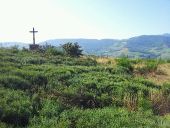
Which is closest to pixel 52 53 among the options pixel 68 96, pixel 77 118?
pixel 68 96

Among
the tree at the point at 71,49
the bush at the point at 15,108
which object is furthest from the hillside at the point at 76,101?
the tree at the point at 71,49

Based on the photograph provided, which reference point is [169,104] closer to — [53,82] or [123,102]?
[123,102]

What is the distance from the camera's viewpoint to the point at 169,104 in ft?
55.6

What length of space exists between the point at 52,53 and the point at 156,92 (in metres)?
20.6

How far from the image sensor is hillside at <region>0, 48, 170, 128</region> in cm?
1252

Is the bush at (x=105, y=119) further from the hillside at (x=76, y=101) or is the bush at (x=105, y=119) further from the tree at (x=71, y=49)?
the tree at (x=71, y=49)

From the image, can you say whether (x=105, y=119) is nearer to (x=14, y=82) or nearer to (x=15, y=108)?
(x=15, y=108)

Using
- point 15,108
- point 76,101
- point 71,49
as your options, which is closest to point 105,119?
point 15,108

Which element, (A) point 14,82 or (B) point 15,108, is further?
(A) point 14,82

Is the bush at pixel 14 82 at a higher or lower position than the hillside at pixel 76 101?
higher

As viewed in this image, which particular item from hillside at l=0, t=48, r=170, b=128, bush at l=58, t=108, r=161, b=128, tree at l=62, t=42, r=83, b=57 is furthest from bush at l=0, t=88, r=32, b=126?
tree at l=62, t=42, r=83, b=57

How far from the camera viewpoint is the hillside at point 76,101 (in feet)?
41.1

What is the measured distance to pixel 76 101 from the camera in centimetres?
1602

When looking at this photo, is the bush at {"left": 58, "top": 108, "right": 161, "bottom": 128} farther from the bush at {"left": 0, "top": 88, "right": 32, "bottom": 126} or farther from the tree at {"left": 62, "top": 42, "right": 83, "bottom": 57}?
the tree at {"left": 62, "top": 42, "right": 83, "bottom": 57}
